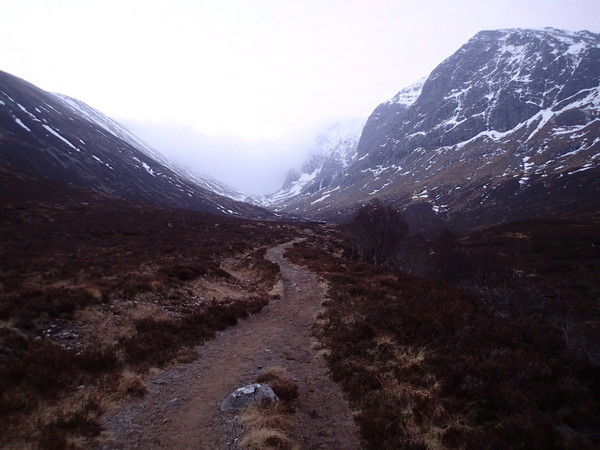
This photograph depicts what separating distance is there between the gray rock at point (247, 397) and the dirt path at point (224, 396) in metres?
0.27

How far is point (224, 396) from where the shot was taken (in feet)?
31.3

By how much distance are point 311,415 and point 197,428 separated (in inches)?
112

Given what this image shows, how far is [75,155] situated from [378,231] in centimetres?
11723

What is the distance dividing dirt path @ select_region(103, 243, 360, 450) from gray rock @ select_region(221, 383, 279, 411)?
0.27 meters

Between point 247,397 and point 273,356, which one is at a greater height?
point 247,397

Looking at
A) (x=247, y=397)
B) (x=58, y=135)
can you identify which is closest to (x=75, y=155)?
(x=58, y=135)

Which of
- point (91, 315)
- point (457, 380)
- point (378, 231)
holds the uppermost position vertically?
point (378, 231)

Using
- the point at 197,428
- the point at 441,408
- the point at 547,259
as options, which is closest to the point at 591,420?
the point at 441,408

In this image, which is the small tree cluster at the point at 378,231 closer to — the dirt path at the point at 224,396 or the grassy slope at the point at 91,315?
the grassy slope at the point at 91,315

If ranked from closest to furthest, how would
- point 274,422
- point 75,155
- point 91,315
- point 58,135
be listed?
point 274,422, point 91,315, point 75,155, point 58,135

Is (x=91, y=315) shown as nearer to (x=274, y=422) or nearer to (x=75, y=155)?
(x=274, y=422)

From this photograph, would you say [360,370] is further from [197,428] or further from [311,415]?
[197,428]

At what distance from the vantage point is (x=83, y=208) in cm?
5600

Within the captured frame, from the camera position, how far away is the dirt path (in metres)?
7.69
